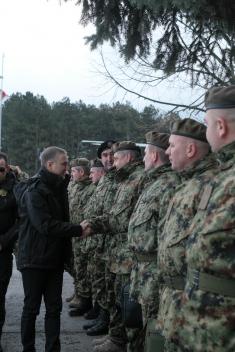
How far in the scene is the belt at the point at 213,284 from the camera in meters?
2.14

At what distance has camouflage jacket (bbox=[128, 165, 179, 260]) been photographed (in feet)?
12.4

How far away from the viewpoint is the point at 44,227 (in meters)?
4.51

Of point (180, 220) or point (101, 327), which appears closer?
Answer: point (180, 220)

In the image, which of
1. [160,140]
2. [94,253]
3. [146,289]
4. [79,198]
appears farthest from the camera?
[79,198]

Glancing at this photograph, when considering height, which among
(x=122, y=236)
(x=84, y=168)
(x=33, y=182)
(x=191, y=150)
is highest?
(x=84, y=168)

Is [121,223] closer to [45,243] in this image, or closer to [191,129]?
[45,243]

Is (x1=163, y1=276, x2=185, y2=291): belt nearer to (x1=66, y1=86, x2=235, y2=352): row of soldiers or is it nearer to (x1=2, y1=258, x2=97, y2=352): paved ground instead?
(x1=66, y1=86, x2=235, y2=352): row of soldiers

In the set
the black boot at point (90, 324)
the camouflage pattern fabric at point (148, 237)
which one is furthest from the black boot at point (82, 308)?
the camouflage pattern fabric at point (148, 237)

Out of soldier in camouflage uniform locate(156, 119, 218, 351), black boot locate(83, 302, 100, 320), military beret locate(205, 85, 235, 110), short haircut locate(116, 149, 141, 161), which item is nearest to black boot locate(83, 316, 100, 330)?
black boot locate(83, 302, 100, 320)

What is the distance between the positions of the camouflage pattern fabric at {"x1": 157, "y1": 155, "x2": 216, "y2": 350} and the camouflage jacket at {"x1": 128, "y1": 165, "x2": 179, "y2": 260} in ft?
2.44

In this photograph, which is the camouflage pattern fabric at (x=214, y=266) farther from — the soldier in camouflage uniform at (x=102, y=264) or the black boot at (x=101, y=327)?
the black boot at (x=101, y=327)

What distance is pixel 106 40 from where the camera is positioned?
7160mm

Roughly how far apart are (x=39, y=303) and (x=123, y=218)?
115cm

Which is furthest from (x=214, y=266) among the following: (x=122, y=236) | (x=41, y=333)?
(x=41, y=333)
